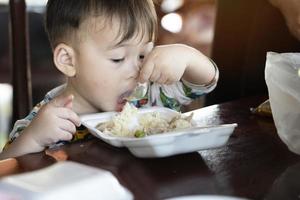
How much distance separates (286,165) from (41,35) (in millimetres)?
1630

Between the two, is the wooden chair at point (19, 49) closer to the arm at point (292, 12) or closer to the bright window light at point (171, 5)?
the arm at point (292, 12)

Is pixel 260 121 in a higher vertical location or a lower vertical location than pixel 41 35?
higher

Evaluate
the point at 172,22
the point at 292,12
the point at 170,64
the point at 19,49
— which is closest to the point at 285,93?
the point at 170,64

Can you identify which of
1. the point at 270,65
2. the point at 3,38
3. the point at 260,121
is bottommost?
the point at 3,38

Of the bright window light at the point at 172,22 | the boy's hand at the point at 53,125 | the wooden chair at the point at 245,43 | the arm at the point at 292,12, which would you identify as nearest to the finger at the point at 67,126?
the boy's hand at the point at 53,125

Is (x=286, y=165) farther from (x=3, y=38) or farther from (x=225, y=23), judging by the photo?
(x=3, y=38)

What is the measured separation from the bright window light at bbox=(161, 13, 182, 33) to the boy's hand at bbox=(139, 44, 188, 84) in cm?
164

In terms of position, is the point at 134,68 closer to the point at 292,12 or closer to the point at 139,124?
the point at 139,124

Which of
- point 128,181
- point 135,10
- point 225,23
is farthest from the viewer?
point 225,23

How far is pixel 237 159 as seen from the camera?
748mm

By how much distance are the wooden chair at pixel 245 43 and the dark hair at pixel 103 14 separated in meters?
0.42

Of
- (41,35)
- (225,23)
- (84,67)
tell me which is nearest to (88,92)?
(84,67)

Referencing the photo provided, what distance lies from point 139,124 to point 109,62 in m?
0.18

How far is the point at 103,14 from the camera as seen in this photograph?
978 mm
